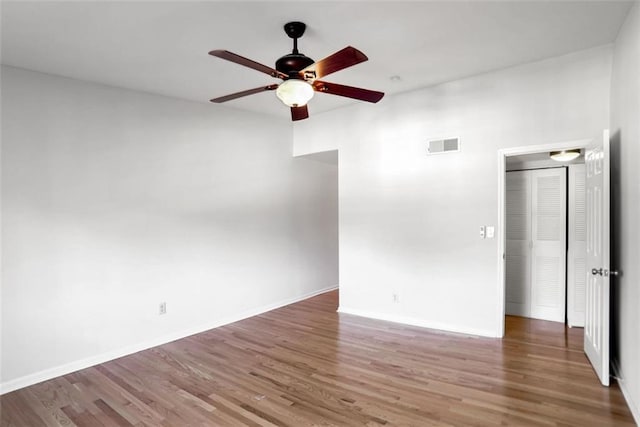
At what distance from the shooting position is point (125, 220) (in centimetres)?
380

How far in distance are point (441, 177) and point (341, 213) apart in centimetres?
148

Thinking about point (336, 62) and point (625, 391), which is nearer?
point (336, 62)

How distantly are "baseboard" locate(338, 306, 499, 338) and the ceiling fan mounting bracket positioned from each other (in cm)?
338

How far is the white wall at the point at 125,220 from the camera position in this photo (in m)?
3.17

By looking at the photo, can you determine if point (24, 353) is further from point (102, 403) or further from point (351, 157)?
point (351, 157)

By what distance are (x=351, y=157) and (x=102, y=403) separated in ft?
12.4

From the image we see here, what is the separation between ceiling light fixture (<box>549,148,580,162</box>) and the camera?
159 inches

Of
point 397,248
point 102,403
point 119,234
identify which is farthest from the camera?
point 397,248

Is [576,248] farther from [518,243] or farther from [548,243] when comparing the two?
[518,243]

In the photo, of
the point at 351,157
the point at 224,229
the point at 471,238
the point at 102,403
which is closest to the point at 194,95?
the point at 224,229

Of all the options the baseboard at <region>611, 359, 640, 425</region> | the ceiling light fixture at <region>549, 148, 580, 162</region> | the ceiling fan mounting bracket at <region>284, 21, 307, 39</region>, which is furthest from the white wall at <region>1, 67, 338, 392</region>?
the baseboard at <region>611, 359, 640, 425</region>

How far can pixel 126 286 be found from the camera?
381 centimetres

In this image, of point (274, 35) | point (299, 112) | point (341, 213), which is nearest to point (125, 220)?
point (299, 112)

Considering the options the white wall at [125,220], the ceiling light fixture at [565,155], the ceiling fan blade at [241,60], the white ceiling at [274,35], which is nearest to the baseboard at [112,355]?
the white wall at [125,220]
